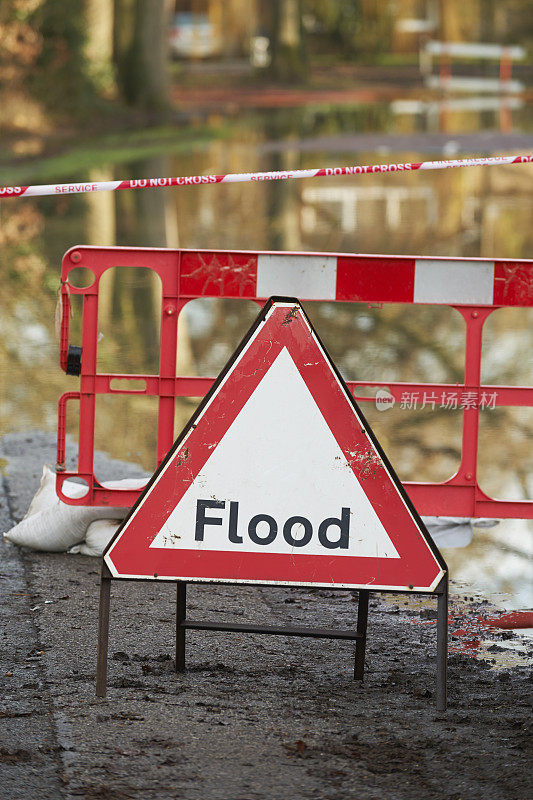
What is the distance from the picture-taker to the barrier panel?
5203mm

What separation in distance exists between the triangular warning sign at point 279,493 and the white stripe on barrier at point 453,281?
1157 mm

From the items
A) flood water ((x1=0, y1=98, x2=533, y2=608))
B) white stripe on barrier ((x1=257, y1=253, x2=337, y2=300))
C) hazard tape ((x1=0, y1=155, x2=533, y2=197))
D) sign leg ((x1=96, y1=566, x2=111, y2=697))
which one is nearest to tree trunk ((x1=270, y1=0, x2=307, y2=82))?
flood water ((x1=0, y1=98, x2=533, y2=608))

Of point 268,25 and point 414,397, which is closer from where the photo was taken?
point 414,397

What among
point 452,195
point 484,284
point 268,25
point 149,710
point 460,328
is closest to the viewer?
point 149,710

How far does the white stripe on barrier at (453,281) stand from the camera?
519 cm

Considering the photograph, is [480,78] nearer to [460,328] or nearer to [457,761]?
[460,328]

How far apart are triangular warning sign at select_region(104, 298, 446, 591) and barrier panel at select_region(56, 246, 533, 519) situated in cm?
106

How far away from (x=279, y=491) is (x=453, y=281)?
1457mm

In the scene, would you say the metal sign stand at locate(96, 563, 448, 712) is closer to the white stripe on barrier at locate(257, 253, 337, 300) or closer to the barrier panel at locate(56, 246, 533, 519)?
the barrier panel at locate(56, 246, 533, 519)

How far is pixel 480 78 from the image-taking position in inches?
2025

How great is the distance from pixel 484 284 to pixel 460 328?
4925mm

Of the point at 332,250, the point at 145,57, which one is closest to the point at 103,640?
the point at 332,250

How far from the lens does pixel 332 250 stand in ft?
44.5

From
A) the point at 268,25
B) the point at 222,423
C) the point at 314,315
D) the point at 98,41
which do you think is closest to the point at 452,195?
the point at 314,315
